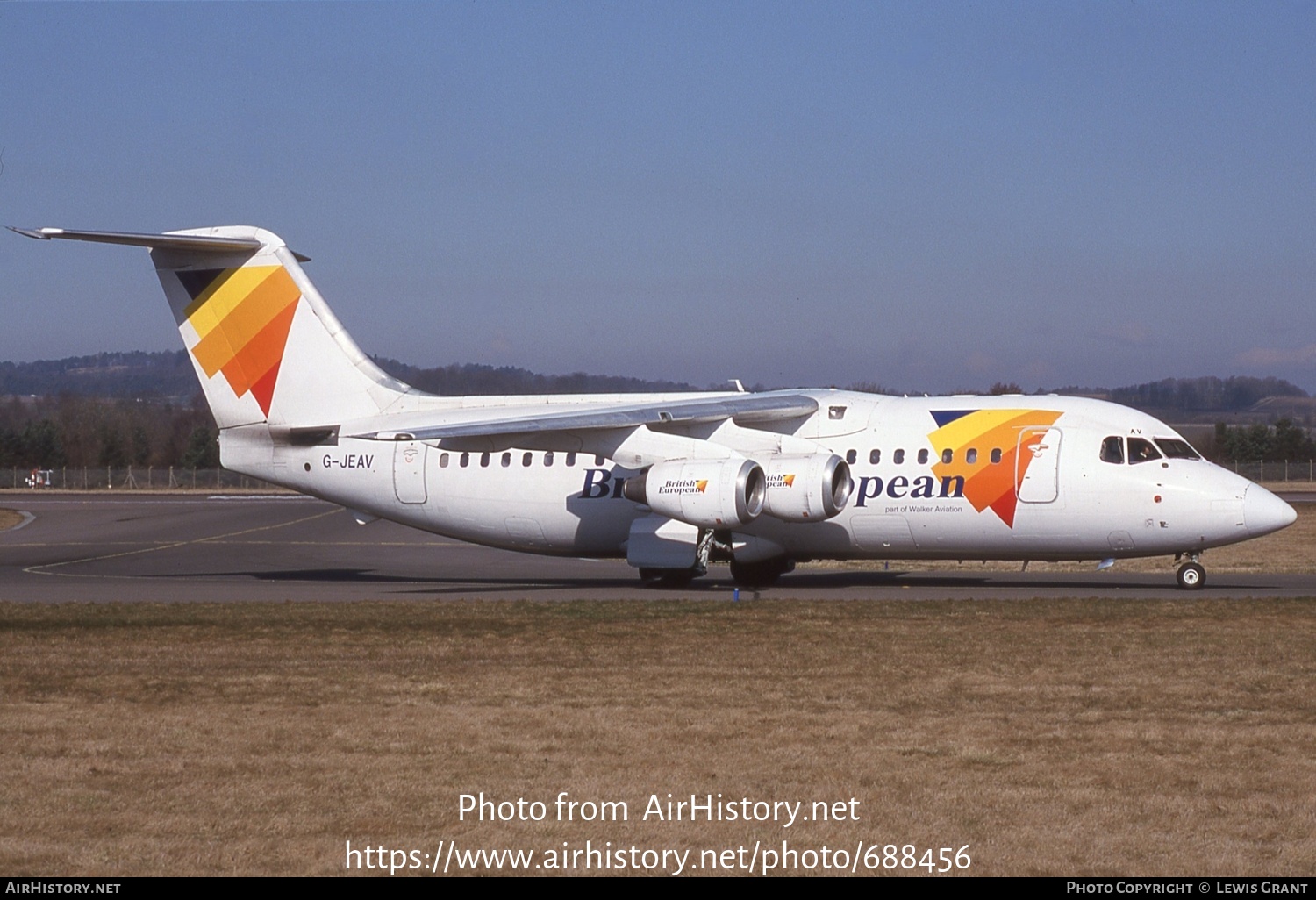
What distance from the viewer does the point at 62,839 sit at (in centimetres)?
732

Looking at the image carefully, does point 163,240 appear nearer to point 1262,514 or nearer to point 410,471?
point 410,471

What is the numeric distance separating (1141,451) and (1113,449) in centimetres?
40

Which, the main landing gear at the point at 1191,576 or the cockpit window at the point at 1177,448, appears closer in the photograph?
the main landing gear at the point at 1191,576

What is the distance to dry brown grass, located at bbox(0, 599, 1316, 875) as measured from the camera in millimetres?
7359

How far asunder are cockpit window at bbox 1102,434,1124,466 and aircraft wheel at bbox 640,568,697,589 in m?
6.51

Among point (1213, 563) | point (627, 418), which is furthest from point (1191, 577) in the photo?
point (1213, 563)

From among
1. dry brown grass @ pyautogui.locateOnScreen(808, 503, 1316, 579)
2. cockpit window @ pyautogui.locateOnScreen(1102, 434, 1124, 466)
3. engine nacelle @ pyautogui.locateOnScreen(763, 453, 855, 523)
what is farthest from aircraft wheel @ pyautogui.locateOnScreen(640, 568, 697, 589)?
cockpit window @ pyautogui.locateOnScreen(1102, 434, 1124, 466)

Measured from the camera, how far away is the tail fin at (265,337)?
81.3 ft

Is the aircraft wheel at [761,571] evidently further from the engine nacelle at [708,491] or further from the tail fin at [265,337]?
the tail fin at [265,337]

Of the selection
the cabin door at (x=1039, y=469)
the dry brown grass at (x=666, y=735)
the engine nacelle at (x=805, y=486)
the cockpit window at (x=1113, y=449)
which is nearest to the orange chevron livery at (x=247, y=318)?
the dry brown grass at (x=666, y=735)

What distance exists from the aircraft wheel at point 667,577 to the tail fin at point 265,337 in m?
5.64

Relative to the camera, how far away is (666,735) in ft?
32.6

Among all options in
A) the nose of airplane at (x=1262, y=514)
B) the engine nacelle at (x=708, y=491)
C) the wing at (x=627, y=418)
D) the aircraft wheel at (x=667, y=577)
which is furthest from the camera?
the aircraft wheel at (x=667, y=577)

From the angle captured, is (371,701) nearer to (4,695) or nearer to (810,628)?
(4,695)
